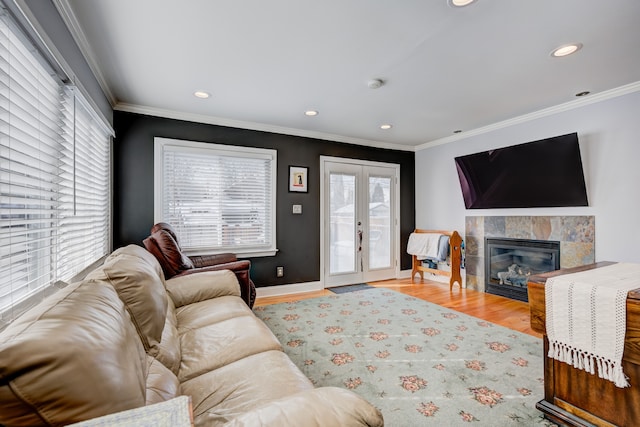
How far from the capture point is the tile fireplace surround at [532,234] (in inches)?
128

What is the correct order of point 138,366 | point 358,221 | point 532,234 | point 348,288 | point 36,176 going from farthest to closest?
point 358,221
point 348,288
point 532,234
point 36,176
point 138,366

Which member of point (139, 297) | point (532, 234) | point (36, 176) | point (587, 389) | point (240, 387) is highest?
point (36, 176)

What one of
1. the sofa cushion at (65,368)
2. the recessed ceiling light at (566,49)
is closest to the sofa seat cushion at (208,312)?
the sofa cushion at (65,368)

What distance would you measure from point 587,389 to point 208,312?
2210 millimetres

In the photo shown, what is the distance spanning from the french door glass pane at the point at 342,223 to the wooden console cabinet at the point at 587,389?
3.12m

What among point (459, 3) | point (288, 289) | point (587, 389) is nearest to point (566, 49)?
point (459, 3)

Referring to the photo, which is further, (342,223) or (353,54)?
(342,223)

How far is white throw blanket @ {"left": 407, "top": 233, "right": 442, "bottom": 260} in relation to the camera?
181 inches

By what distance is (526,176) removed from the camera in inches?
142

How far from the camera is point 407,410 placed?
1.72 m

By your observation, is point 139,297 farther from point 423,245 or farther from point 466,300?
point 423,245

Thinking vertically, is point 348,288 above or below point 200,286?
below

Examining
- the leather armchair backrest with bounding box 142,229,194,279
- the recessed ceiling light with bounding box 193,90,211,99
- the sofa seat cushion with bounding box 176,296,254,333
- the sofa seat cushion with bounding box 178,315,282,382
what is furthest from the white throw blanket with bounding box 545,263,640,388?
the recessed ceiling light with bounding box 193,90,211,99

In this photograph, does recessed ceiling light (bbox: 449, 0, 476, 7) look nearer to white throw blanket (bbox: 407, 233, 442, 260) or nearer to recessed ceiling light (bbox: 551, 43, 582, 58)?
recessed ceiling light (bbox: 551, 43, 582, 58)
